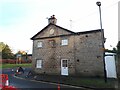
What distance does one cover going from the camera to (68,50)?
23.6 meters

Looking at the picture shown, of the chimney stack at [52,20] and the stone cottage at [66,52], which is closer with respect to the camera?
the stone cottage at [66,52]

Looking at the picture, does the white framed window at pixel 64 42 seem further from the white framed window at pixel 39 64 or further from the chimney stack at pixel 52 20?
the white framed window at pixel 39 64

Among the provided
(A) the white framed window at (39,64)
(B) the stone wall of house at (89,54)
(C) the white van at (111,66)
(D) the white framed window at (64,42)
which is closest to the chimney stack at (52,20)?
(D) the white framed window at (64,42)

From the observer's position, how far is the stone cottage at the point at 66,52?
21.3m

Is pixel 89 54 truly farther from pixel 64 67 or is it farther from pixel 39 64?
pixel 39 64

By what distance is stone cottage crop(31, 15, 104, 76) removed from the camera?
21344mm

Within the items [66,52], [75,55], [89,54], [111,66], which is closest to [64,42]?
[66,52]

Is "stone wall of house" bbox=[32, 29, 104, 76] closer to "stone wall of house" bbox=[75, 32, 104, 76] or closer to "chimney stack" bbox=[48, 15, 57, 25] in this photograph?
"stone wall of house" bbox=[75, 32, 104, 76]

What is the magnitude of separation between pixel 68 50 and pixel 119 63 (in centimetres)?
730

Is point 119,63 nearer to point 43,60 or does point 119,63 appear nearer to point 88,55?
point 88,55

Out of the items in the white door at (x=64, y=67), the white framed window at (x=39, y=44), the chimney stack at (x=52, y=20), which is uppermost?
the chimney stack at (x=52, y=20)

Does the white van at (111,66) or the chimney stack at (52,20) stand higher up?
the chimney stack at (52,20)

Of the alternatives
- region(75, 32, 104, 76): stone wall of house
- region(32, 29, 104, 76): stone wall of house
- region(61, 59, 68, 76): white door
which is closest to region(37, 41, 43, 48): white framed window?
region(32, 29, 104, 76): stone wall of house

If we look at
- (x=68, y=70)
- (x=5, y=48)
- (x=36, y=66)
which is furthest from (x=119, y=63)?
(x=5, y=48)
